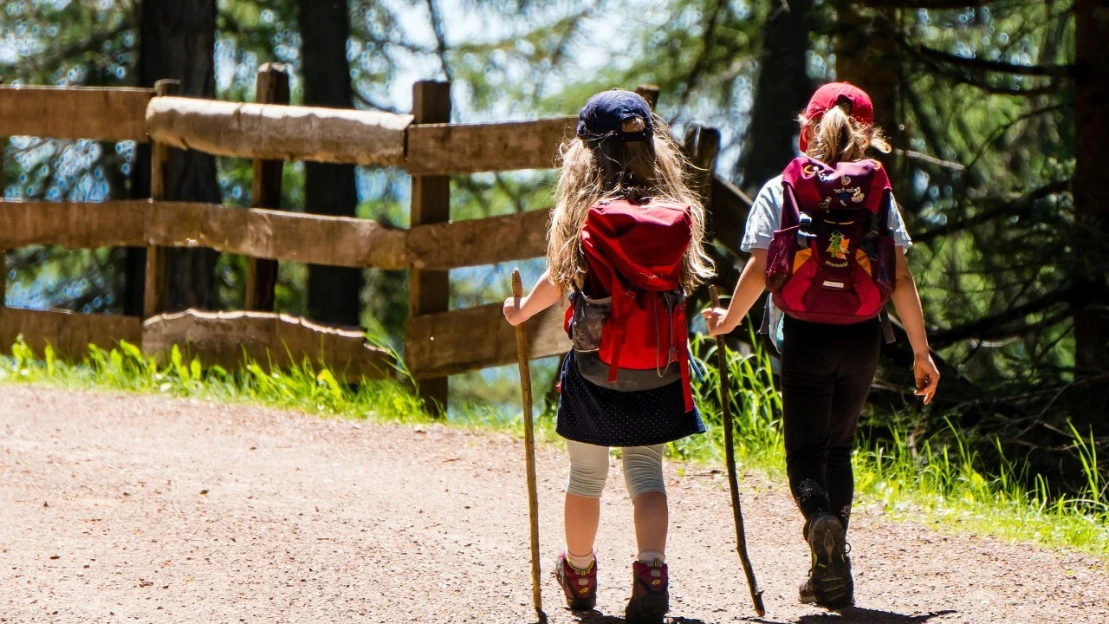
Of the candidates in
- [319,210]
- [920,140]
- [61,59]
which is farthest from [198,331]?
[920,140]

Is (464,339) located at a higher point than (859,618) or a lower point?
higher

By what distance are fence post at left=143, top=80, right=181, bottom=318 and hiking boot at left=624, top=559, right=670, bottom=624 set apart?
506cm

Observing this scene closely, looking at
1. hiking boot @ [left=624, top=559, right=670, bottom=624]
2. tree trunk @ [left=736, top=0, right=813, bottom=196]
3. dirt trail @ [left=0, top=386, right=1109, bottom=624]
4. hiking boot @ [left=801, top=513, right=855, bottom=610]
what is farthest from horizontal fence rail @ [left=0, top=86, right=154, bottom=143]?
tree trunk @ [left=736, top=0, right=813, bottom=196]

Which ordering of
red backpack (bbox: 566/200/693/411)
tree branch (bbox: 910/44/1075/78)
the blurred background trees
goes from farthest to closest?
the blurred background trees, tree branch (bbox: 910/44/1075/78), red backpack (bbox: 566/200/693/411)

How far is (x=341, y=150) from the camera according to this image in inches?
269

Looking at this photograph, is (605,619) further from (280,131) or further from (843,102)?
(280,131)

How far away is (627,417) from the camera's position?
11.8ft

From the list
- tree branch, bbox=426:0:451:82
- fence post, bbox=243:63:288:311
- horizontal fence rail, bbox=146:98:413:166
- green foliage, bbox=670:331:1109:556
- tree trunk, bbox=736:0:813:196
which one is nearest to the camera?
green foliage, bbox=670:331:1109:556

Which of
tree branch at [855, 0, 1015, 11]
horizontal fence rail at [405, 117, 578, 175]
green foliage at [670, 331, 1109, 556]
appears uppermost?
tree branch at [855, 0, 1015, 11]

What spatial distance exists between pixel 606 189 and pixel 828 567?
4.56 ft

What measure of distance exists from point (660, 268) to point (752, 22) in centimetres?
945

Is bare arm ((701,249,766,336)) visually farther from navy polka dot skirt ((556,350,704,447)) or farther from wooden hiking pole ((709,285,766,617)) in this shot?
navy polka dot skirt ((556,350,704,447))

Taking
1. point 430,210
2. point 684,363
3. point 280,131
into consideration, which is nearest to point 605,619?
point 684,363

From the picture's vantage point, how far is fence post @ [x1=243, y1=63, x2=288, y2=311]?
7.34m
